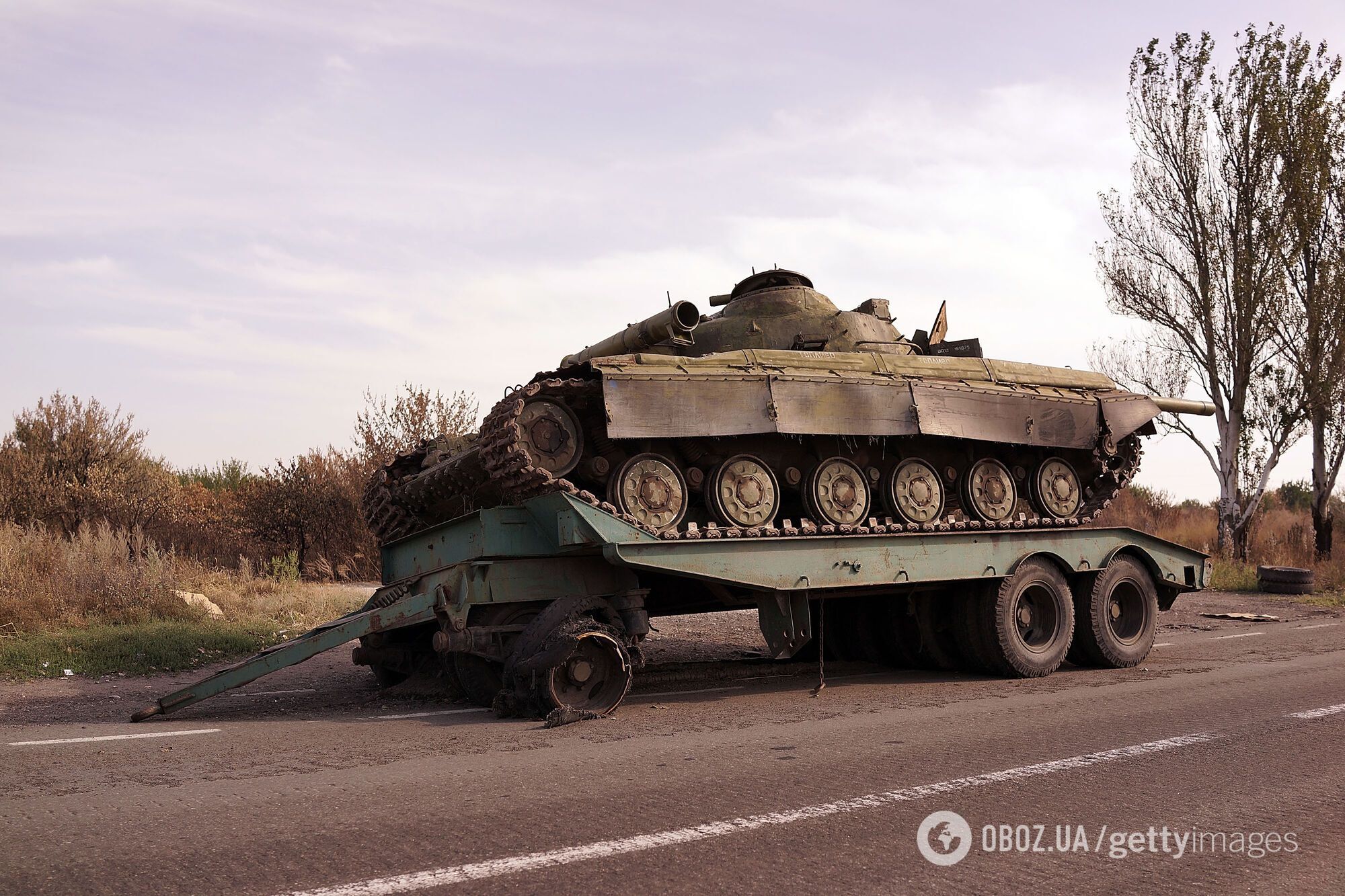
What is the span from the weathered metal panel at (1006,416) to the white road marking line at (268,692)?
6.35m

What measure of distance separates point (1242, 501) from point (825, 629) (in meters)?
17.0

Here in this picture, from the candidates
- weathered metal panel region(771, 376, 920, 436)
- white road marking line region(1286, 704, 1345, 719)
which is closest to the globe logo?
white road marking line region(1286, 704, 1345, 719)

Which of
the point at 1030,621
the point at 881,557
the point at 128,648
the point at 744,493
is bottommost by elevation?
the point at 128,648

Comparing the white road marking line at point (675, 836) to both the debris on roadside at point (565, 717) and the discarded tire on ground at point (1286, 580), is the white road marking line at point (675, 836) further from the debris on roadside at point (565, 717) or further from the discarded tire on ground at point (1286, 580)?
the discarded tire on ground at point (1286, 580)

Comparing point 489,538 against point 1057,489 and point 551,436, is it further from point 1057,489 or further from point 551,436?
point 1057,489

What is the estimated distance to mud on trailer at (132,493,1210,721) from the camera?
848cm

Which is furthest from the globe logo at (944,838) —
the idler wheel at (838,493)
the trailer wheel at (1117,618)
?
the trailer wheel at (1117,618)

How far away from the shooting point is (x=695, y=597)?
34.3 feet

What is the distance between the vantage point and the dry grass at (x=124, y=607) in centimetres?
1162

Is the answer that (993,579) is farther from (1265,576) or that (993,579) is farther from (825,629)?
(1265,576)

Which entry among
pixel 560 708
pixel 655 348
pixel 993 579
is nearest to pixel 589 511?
pixel 560 708

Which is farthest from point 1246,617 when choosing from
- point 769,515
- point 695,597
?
point 695,597

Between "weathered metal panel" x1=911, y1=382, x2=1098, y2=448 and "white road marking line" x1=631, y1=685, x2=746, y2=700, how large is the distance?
3.08 metres

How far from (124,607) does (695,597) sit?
7.70 m
